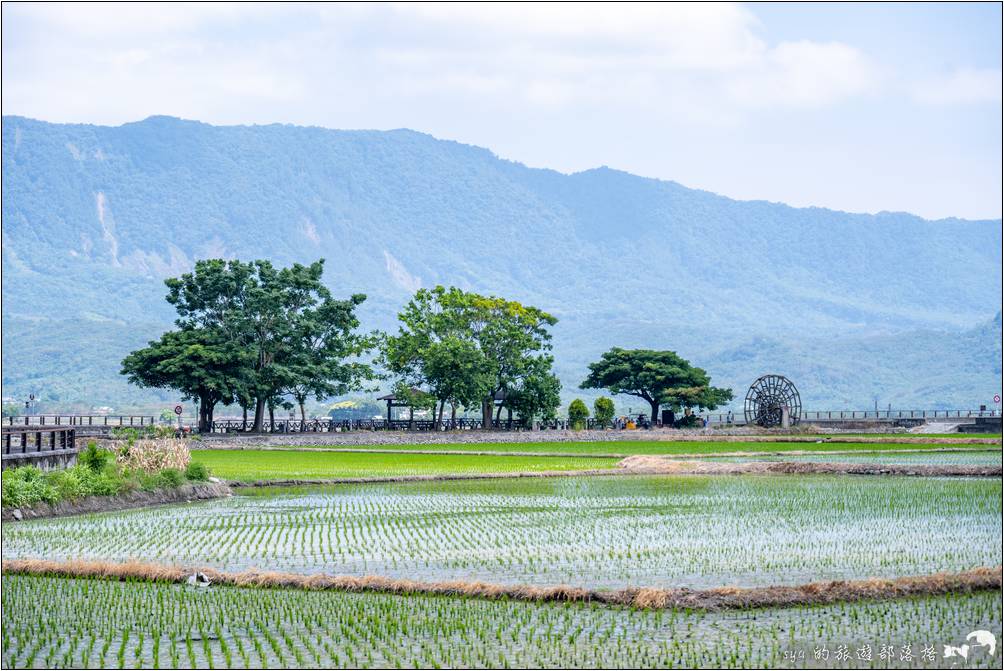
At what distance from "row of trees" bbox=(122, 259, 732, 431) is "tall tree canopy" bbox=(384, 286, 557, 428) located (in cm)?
7

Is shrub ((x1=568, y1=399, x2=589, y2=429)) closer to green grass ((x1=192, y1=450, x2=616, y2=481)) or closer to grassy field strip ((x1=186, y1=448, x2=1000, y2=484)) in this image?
grassy field strip ((x1=186, y1=448, x2=1000, y2=484))

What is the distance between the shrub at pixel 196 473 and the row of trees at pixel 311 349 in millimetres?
32852

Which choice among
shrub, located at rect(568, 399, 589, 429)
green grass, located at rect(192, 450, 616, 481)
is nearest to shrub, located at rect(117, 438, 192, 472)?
green grass, located at rect(192, 450, 616, 481)

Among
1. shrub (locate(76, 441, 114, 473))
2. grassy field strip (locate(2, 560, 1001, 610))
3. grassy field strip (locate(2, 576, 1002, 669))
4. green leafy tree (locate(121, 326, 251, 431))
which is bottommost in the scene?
grassy field strip (locate(2, 576, 1002, 669))

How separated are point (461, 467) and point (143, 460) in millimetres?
13625

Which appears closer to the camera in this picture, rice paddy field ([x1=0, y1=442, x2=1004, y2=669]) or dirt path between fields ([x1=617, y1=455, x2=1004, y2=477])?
rice paddy field ([x1=0, y1=442, x2=1004, y2=669])

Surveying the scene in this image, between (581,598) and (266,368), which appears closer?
(581,598)

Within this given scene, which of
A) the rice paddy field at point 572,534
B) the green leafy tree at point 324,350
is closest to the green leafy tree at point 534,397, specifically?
A: the green leafy tree at point 324,350

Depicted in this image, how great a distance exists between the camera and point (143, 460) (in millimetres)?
30344

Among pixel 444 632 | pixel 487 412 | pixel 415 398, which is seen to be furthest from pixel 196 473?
pixel 487 412

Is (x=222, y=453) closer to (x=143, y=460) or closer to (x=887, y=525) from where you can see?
(x=143, y=460)

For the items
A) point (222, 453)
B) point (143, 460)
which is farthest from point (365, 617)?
point (222, 453)

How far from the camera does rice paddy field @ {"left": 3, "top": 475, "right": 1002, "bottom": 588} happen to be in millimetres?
17547

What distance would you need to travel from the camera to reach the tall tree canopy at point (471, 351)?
72188 mm
